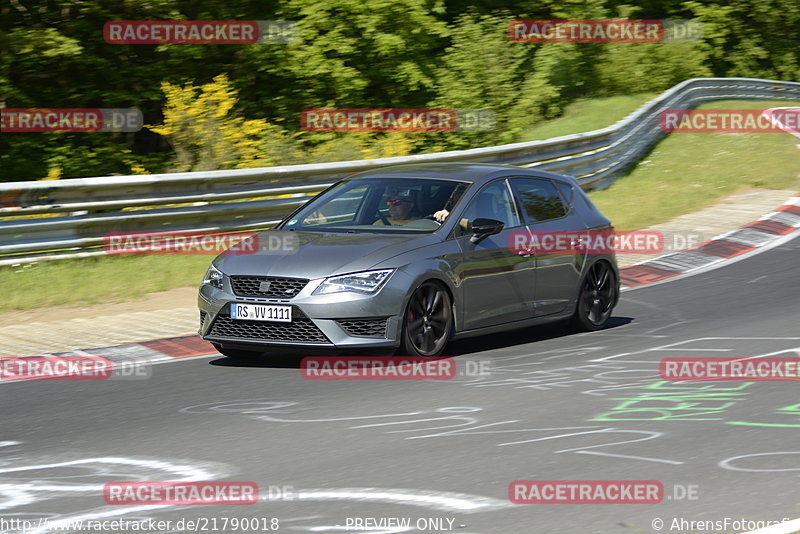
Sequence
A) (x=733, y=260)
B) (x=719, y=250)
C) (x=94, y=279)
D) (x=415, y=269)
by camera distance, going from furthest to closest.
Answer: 1. (x=719, y=250)
2. (x=733, y=260)
3. (x=94, y=279)
4. (x=415, y=269)

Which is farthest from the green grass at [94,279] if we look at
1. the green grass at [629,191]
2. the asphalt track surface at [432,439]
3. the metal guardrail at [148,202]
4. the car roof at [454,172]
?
the car roof at [454,172]

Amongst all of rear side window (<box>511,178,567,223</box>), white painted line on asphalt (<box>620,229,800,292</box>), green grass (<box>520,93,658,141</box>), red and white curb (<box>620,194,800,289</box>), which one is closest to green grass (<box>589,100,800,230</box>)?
red and white curb (<box>620,194,800,289</box>)

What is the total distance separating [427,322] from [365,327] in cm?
66

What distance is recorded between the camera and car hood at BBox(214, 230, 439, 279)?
9094 mm

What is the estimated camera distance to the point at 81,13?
2450 centimetres

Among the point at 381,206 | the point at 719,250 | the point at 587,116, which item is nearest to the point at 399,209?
the point at 381,206

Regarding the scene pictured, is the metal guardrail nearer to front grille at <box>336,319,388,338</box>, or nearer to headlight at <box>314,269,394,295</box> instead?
headlight at <box>314,269,394,295</box>

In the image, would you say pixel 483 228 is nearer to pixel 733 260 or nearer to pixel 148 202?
pixel 148 202

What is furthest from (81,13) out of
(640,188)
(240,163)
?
(640,188)

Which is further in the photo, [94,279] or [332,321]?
[94,279]

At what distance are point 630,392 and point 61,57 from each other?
18.6 m

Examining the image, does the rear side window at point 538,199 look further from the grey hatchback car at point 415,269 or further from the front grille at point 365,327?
the front grille at point 365,327

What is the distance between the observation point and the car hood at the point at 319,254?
9.09 meters

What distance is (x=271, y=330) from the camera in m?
9.11
